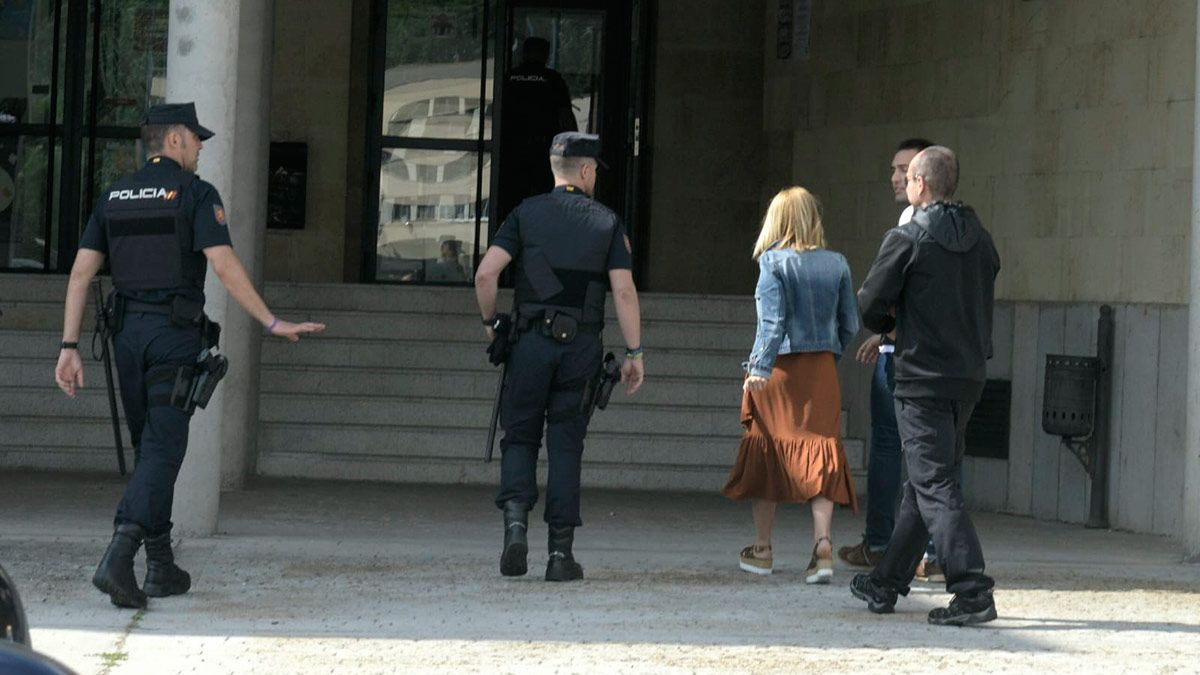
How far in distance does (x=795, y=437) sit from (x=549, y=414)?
1057mm

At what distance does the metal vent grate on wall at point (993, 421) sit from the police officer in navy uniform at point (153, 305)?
5265mm

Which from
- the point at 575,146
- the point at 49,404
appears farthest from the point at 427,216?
the point at 575,146

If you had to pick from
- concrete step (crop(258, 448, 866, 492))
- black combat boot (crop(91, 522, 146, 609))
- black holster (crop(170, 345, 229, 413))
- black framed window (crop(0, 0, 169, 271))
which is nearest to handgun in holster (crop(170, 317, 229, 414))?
black holster (crop(170, 345, 229, 413))

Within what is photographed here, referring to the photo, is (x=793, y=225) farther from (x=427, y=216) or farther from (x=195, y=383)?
(x=427, y=216)

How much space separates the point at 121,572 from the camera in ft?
23.1

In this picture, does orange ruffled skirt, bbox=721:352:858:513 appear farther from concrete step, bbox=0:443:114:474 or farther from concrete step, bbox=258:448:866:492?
concrete step, bbox=0:443:114:474

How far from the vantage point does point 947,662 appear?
21.4 ft

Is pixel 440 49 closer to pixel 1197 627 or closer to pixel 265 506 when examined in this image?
pixel 265 506

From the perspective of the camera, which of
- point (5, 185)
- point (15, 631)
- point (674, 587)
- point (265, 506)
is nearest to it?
point (15, 631)

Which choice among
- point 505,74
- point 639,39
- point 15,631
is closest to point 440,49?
point 505,74

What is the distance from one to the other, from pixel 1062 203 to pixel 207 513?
5053mm

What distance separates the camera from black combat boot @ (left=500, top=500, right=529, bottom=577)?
796 centimetres

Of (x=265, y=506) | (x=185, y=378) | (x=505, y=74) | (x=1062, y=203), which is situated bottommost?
(x=265, y=506)

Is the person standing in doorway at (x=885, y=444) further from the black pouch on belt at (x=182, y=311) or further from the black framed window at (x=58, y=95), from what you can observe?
the black framed window at (x=58, y=95)
